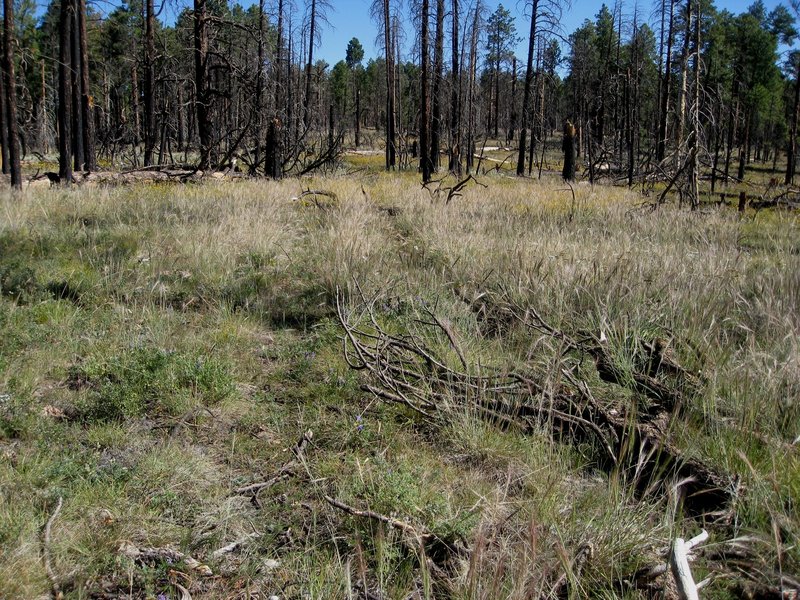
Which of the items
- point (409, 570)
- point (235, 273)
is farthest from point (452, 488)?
point (235, 273)

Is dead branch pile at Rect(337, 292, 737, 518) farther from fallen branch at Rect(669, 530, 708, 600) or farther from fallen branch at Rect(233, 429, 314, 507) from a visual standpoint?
fallen branch at Rect(669, 530, 708, 600)

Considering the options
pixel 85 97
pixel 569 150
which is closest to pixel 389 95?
pixel 569 150

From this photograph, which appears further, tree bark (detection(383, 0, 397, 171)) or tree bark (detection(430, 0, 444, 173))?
tree bark (detection(383, 0, 397, 171))

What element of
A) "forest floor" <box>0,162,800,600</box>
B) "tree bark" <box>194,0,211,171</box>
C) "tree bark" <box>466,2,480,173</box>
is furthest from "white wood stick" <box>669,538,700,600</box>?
"tree bark" <box>466,2,480,173</box>

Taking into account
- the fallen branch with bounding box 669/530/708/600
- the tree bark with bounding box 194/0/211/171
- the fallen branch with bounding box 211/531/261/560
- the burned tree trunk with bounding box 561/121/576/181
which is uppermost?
the tree bark with bounding box 194/0/211/171

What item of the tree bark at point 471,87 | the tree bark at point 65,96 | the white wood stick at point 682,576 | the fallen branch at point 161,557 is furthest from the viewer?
the tree bark at point 471,87

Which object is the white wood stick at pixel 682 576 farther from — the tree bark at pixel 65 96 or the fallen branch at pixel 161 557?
the tree bark at pixel 65 96

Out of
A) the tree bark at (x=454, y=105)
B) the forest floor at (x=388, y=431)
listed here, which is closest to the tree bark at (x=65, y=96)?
the forest floor at (x=388, y=431)

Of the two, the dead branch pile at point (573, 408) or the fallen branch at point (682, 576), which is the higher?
the fallen branch at point (682, 576)

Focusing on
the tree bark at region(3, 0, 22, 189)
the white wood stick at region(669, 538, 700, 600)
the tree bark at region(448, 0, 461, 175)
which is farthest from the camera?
the tree bark at region(448, 0, 461, 175)

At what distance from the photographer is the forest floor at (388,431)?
197 centimetres

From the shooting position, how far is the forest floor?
1.97m

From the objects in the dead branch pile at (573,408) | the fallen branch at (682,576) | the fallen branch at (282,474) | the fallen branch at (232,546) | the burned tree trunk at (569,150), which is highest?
the burned tree trunk at (569,150)

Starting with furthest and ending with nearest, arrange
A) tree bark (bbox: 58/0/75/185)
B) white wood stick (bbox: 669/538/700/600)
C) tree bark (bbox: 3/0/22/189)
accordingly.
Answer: tree bark (bbox: 58/0/75/185)
tree bark (bbox: 3/0/22/189)
white wood stick (bbox: 669/538/700/600)
